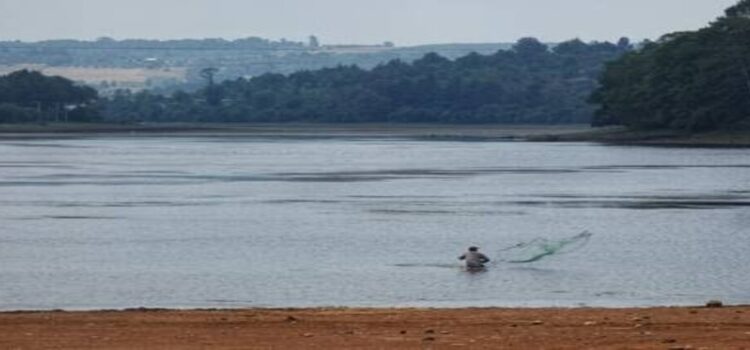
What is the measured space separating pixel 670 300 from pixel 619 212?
27138 mm

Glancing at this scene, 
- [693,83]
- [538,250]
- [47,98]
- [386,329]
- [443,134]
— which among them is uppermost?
[386,329]

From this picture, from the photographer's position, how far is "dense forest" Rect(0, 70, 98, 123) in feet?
602

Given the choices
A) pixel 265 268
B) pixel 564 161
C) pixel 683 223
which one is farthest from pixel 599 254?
pixel 564 161

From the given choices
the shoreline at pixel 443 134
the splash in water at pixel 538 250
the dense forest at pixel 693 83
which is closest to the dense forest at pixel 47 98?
the shoreline at pixel 443 134

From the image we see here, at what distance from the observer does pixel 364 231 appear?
51.2 meters

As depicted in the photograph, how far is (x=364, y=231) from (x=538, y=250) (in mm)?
10391

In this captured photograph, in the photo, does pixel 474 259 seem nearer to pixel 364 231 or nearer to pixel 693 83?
pixel 364 231

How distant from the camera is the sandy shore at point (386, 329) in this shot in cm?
2056

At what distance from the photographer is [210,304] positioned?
3216 cm

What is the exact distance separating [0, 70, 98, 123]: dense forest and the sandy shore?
15706 cm

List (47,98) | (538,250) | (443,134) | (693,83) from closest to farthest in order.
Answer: (538,250) < (693,83) < (443,134) < (47,98)

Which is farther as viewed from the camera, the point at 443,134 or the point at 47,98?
the point at 47,98

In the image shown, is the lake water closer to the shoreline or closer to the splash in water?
the splash in water

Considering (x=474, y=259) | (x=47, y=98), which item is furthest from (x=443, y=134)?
(x=474, y=259)
